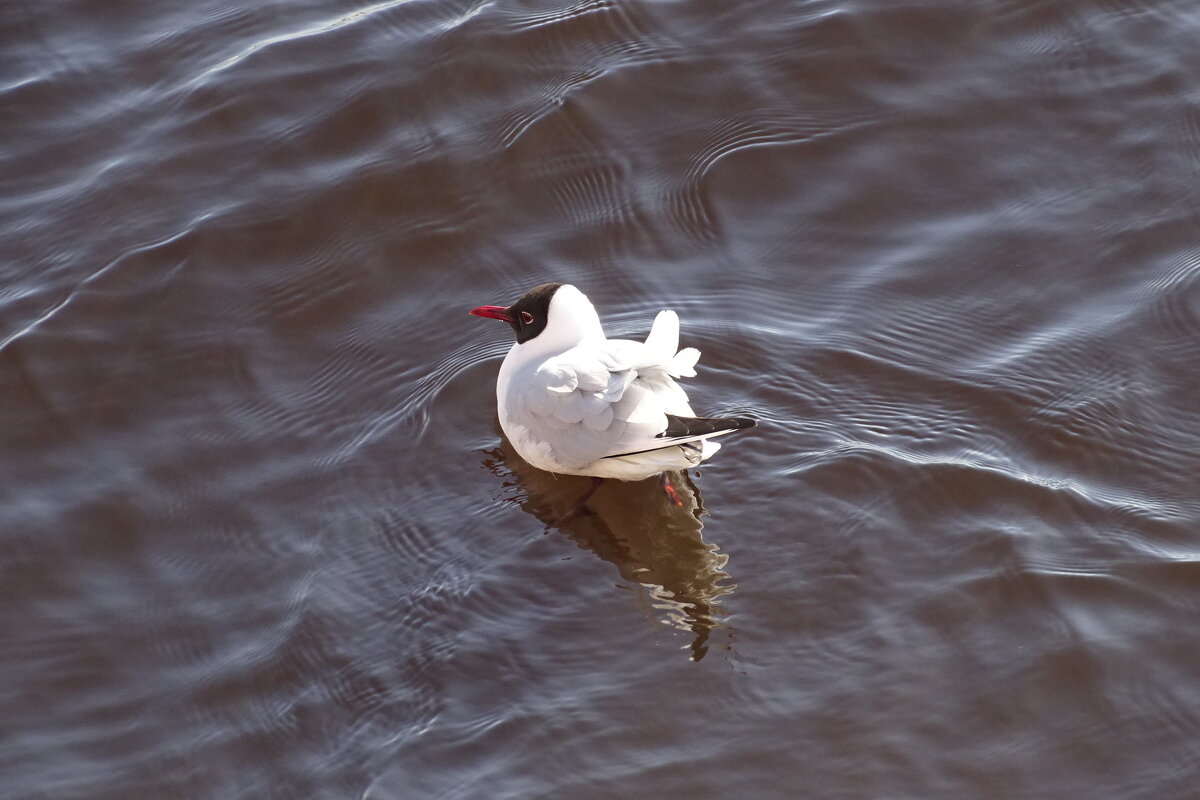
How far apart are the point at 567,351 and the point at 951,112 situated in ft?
9.08

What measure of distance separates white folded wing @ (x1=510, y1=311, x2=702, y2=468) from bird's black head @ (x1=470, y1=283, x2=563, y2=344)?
337mm

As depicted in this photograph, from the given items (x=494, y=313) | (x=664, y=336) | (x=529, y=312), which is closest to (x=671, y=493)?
(x=664, y=336)

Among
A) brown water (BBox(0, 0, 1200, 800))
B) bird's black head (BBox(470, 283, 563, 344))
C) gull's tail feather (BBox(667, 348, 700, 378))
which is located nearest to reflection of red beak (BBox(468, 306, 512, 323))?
bird's black head (BBox(470, 283, 563, 344))

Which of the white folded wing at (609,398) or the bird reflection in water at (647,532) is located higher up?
the white folded wing at (609,398)

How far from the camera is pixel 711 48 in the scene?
24.2 feet

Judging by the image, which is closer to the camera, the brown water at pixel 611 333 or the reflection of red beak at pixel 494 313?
the brown water at pixel 611 333

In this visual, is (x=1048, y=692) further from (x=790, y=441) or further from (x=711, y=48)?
(x=711, y=48)

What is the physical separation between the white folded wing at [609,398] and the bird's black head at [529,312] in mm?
337

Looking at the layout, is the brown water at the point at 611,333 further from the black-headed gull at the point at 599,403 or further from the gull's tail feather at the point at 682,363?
the gull's tail feather at the point at 682,363

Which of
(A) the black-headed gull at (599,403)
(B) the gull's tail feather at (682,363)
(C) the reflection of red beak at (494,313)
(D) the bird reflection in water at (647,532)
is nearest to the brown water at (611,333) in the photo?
(D) the bird reflection in water at (647,532)

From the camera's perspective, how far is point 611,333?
6.07 meters

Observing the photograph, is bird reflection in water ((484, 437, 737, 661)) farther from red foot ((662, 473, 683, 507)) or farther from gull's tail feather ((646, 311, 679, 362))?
gull's tail feather ((646, 311, 679, 362))

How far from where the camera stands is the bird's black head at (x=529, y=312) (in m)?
5.65

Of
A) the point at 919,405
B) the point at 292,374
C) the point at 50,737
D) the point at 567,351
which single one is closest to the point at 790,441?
the point at 919,405
